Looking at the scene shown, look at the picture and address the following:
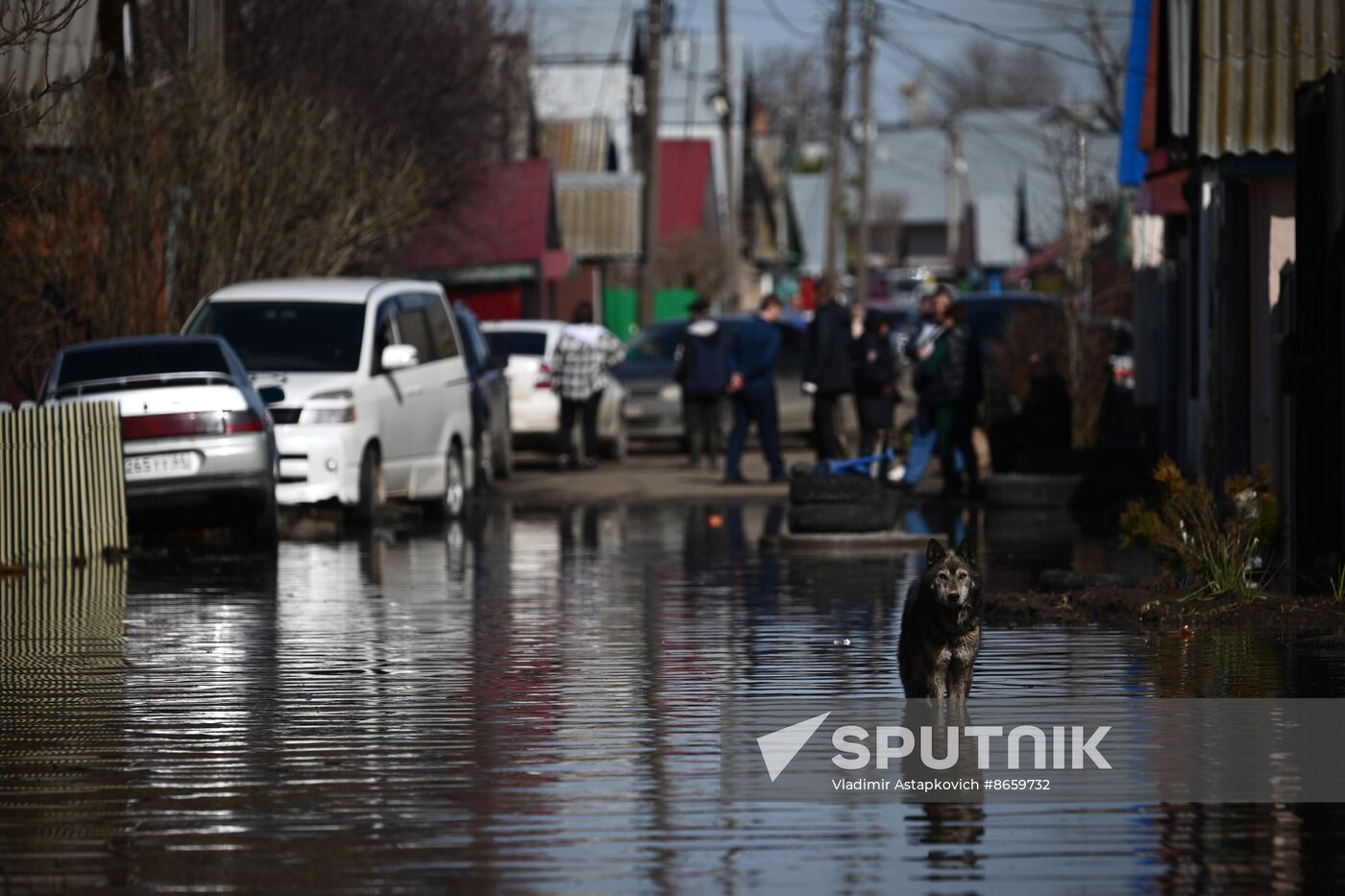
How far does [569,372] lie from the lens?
27.1m

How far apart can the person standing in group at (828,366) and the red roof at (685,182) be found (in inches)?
1682

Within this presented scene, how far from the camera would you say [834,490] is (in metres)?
18.0

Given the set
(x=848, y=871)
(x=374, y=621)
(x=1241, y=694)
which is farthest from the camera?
(x=374, y=621)

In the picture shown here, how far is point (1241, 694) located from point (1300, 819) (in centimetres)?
251

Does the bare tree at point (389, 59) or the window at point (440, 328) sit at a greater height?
the bare tree at point (389, 59)

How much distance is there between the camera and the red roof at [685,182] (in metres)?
68.4

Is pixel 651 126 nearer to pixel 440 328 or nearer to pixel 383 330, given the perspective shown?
pixel 440 328

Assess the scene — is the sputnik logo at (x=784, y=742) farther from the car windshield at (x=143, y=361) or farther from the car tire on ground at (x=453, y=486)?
the car tire on ground at (x=453, y=486)

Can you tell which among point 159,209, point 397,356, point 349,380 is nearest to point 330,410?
point 349,380

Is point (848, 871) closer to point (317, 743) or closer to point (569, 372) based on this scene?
point (317, 743)

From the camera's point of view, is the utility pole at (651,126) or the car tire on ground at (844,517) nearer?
the car tire on ground at (844,517)

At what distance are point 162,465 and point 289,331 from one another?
289cm

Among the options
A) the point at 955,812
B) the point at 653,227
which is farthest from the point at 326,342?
the point at 653,227

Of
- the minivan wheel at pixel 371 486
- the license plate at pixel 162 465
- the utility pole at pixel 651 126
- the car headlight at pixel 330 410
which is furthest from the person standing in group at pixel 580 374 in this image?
the utility pole at pixel 651 126
